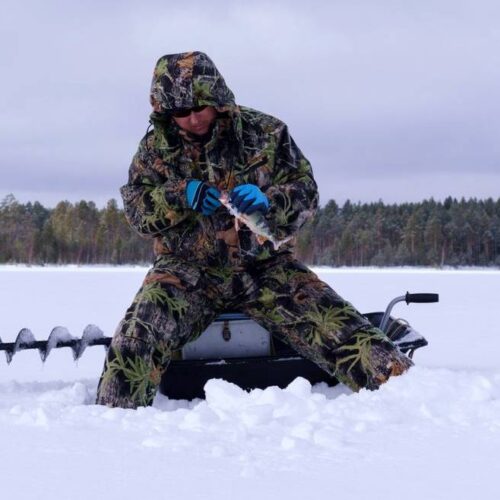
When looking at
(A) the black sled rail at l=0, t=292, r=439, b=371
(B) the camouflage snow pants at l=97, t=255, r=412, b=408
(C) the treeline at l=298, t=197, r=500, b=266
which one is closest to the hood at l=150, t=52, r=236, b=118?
(B) the camouflage snow pants at l=97, t=255, r=412, b=408

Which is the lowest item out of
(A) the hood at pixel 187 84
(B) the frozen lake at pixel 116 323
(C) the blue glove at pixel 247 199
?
(B) the frozen lake at pixel 116 323

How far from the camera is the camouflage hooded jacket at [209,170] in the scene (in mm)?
3760

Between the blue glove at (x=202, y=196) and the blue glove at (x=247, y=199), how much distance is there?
127mm

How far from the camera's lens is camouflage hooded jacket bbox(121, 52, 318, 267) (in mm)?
3760

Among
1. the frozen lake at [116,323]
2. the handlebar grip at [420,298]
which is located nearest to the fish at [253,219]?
the handlebar grip at [420,298]

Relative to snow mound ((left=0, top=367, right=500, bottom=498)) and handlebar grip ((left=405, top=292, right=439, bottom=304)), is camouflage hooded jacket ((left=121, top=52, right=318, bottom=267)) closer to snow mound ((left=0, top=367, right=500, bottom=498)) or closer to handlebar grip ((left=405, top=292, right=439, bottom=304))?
handlebar grip ((left=405, top=292, right=439, bottom=304))

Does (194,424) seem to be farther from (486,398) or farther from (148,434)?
(486,398)

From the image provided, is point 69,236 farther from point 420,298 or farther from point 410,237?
point 420,298

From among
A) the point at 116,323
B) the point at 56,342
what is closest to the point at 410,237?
the point at 116,323

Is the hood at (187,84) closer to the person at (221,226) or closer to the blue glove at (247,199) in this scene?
the person at (221,226)

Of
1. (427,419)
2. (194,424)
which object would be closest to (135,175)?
(194,424)

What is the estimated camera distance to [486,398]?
9.43ft

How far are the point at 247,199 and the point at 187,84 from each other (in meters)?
0.67

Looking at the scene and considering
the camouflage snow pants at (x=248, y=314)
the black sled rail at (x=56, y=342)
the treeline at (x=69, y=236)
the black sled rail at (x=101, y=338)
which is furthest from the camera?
the treeline at (x=69, y=236)
